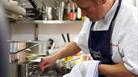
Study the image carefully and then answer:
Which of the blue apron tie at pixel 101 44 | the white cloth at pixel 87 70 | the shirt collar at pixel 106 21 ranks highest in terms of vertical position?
the shirt collar at pixel 106 21

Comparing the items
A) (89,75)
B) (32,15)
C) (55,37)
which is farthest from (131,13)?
(55,37)

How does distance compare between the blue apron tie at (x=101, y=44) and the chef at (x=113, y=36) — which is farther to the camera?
the blue apron tie at (x=101, y=44)

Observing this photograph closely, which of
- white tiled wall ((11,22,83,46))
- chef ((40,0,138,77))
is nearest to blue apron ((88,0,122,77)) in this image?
chef ((40,0,138,77))

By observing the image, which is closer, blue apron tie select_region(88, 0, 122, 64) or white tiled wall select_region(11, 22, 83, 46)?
blue apron tie select_region(88, 0, 122, 64)

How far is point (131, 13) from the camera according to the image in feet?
2.64

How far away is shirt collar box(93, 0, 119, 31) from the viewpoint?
0.87 meters

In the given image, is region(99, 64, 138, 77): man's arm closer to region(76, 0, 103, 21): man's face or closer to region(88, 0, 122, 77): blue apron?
region(88, 0, 122, 77): blue apron

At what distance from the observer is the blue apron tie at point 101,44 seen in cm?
87

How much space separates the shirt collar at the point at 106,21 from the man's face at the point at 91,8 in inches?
1.9

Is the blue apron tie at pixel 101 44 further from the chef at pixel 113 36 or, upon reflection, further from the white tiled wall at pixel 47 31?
the white tiled wall at pixel 47 31

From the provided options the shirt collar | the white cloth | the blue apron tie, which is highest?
the shirt collar

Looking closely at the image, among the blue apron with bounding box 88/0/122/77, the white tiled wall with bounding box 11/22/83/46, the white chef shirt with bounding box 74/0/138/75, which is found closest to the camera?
the white chef shirt with bounding box 74/0/138/75

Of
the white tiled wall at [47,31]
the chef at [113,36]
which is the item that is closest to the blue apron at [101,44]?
the chef at [113,36]

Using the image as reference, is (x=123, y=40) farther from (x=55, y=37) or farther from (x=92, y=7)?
(x=55, y=37)
